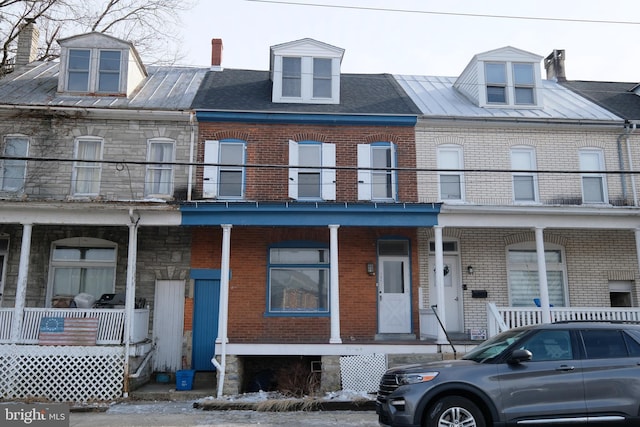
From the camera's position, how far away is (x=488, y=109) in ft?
50.1

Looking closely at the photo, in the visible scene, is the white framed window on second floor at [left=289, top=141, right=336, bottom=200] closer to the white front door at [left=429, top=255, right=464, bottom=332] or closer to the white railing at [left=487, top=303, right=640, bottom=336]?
the white front door at [left=429, top=255, right=464, bottom=332]

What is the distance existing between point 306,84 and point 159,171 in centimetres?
472

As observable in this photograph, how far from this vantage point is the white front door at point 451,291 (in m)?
13.7

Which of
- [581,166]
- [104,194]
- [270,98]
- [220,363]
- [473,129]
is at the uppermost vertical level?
[270,98]

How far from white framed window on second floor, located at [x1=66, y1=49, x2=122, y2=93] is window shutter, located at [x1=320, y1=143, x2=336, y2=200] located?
6.05 metres

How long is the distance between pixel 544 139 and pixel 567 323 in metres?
8.54

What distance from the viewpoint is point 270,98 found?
1505 centimetres

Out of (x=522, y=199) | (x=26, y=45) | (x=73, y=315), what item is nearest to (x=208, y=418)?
(x=73, y=315)

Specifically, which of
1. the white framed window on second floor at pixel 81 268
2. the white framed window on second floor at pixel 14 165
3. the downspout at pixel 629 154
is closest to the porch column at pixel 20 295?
the white framed window on second floor at pixel 81 268

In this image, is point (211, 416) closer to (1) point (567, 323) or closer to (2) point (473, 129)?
(1) point (567, 323)

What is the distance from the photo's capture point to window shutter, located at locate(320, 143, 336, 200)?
13.8 metres

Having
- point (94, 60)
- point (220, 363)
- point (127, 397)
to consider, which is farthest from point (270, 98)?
point (127, 397)

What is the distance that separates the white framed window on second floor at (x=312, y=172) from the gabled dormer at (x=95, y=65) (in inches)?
202

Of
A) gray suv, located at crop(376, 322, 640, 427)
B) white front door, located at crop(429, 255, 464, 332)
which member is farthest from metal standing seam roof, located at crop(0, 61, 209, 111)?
gray suv, located at crop(376, 322, 640, 427)
